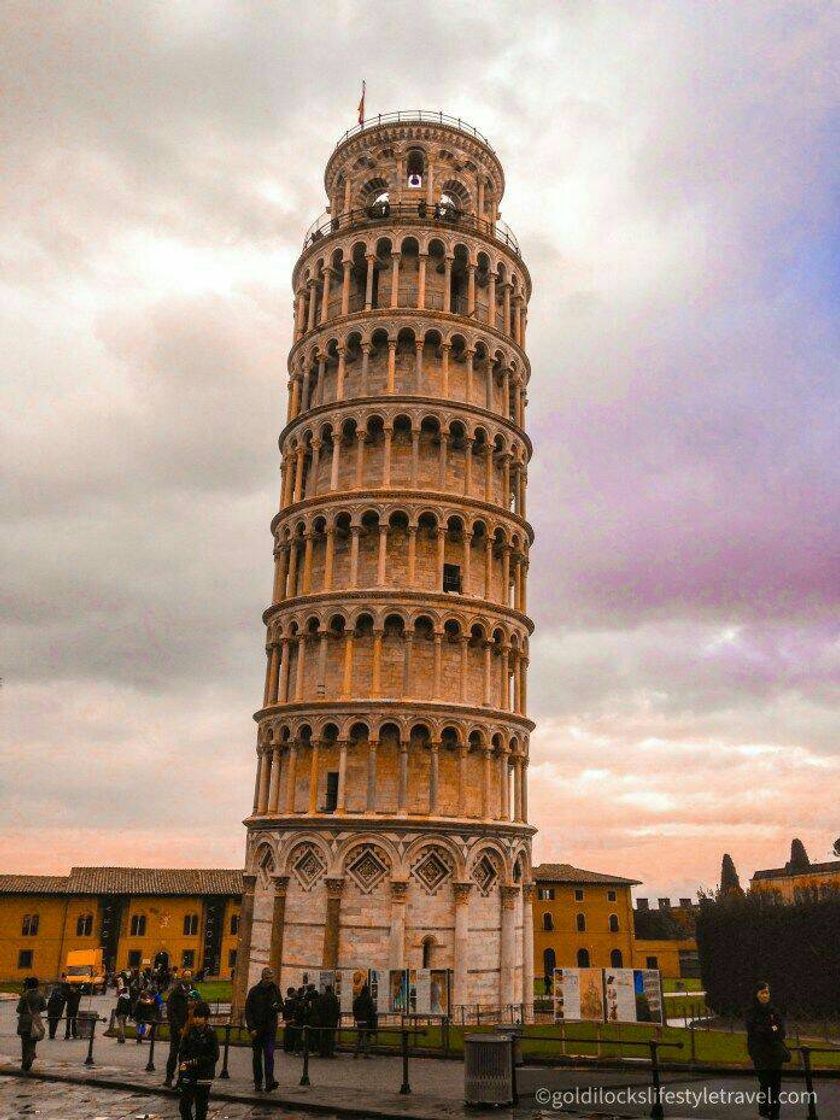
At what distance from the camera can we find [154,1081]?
18.9m

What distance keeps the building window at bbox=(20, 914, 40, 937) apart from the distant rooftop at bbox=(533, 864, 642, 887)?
43.2m

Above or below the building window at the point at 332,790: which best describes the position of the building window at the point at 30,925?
below

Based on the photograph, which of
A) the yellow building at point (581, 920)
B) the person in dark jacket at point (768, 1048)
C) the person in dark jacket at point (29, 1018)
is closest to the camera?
the person in dark jacket at point (768, 1048)

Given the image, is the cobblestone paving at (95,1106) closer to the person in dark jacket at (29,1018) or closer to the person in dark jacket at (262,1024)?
the person in dark jacket at (262,1024)

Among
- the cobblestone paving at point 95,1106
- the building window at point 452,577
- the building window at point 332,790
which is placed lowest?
the cobblestone paving at point 95,1106

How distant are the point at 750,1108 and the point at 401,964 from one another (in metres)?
19.8

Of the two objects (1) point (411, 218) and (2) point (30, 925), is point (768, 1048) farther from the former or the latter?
(2) point (30, 925)

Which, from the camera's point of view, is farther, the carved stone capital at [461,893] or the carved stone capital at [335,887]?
the carved stone capital at [461,893]

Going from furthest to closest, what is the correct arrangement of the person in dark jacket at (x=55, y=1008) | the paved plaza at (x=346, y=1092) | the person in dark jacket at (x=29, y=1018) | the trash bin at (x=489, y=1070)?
the person in dark jacket at (x=55, y=1008), the person in dark jacket at (x=29, y=1018), the trash bin at (x=489, y=1070), the paved plaza at (x=346, y=1092)

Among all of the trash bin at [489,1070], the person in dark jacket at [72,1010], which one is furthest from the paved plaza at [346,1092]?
the person in dark jacket at [72,1010]

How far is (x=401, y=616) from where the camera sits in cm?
3762

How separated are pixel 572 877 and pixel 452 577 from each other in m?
56.8

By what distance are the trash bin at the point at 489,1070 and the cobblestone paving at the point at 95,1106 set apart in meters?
2.86

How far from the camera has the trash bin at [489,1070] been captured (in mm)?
15812
